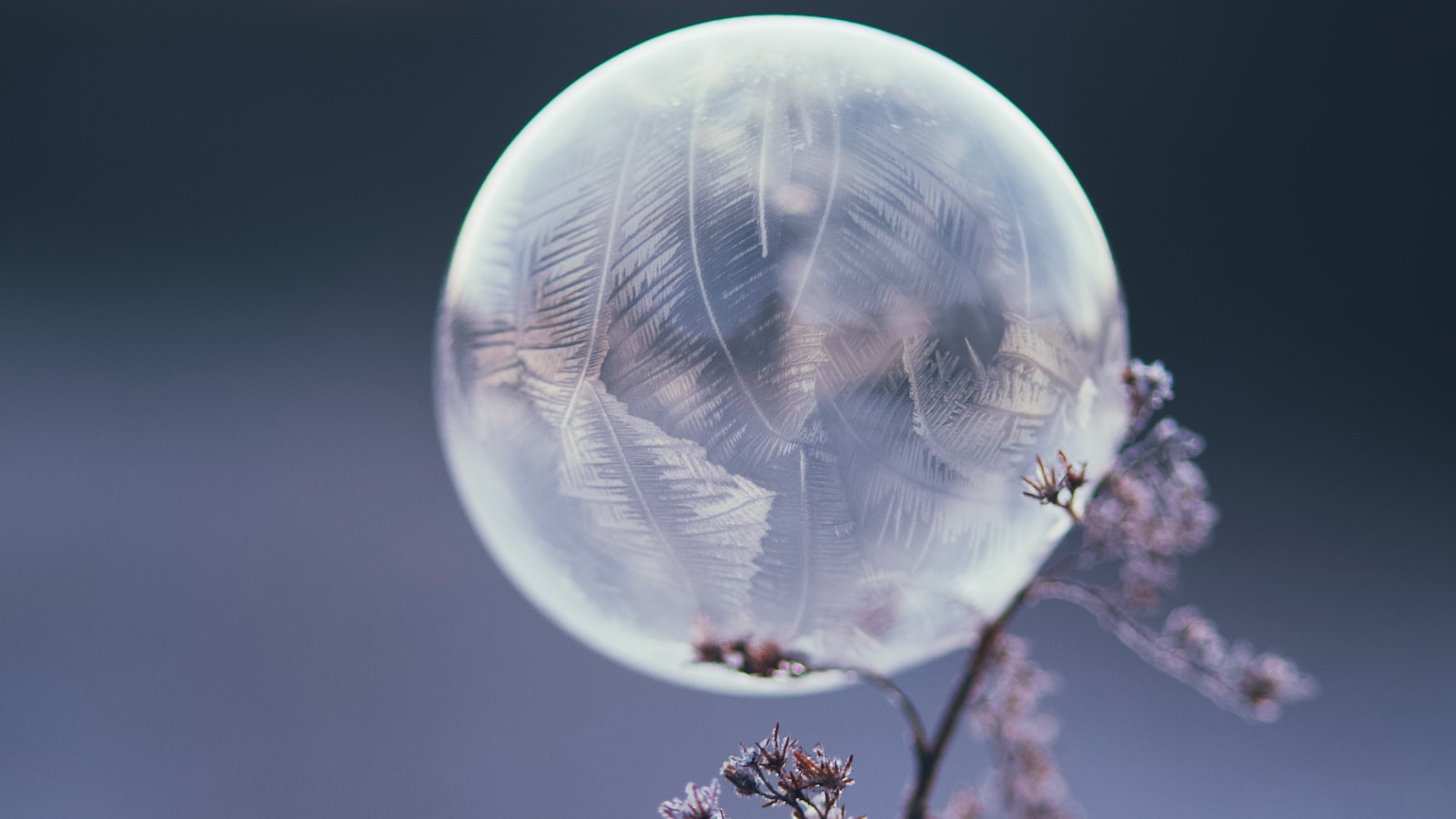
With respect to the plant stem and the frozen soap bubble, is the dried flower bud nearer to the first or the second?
the frozen soap bubble

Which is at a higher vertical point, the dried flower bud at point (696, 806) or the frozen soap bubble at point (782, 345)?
the frozen soap bubble at point (782, 345)

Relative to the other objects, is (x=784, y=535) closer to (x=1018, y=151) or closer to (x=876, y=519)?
(x=876, y=519)

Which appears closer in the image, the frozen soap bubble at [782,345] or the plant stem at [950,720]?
the frozen soap bubble at [782,345]

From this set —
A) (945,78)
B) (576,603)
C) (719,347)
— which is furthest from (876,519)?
(945,78)

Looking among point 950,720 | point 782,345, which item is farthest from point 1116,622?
point 782,345

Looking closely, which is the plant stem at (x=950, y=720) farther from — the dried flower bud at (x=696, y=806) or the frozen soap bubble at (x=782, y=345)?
the dried flower bud at (x=696, y=806)
